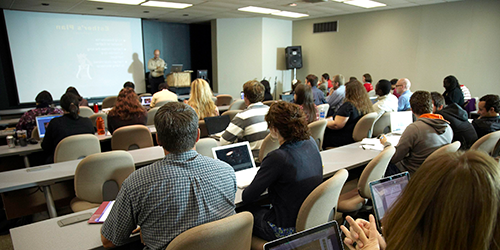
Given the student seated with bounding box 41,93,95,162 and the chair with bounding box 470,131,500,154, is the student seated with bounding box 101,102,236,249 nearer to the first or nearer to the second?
the student seated with bounding box 41,93,95,162

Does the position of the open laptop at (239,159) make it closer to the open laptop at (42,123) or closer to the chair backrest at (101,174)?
the chair backrest at (101,174)

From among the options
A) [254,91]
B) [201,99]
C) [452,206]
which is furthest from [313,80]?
[452,206]

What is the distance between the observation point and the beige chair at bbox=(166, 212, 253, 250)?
1179 millimetres

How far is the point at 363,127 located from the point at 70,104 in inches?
133

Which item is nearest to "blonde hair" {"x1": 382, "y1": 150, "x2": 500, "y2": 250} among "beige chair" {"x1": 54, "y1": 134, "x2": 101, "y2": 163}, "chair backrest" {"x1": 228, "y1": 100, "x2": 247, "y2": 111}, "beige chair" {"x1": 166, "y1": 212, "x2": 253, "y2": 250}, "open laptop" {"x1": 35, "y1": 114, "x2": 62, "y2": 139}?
"beige chair" {"x1": 166, "y1": 212, "x2": 253, "y2": 250}

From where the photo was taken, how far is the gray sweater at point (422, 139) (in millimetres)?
2641

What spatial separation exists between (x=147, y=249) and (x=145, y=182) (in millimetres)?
372

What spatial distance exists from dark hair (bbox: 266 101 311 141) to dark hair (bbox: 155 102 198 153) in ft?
2.08

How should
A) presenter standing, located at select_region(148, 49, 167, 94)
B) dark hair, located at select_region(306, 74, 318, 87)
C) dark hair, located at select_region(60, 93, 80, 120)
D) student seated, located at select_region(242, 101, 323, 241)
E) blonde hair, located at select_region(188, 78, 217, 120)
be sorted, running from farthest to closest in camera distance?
presenter standing, located at select_region(148, 49, 167, 94) < dark hair, located at select_region(306, 74, 318, 87) < blonde hair, located at select_region(188, 78, 217, 120) < dark hair, located at select_region(60, 93, 80, 120) < student seated, located at select_region(242, 101, 323, 241)

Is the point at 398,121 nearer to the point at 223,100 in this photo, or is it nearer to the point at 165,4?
the point at 223,100

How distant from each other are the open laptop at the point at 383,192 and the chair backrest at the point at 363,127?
77.1 inches

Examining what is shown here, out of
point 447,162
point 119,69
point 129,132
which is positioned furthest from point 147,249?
point 119,69

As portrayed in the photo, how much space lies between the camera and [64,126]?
10.1 feet

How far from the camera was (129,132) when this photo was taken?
3.28m
